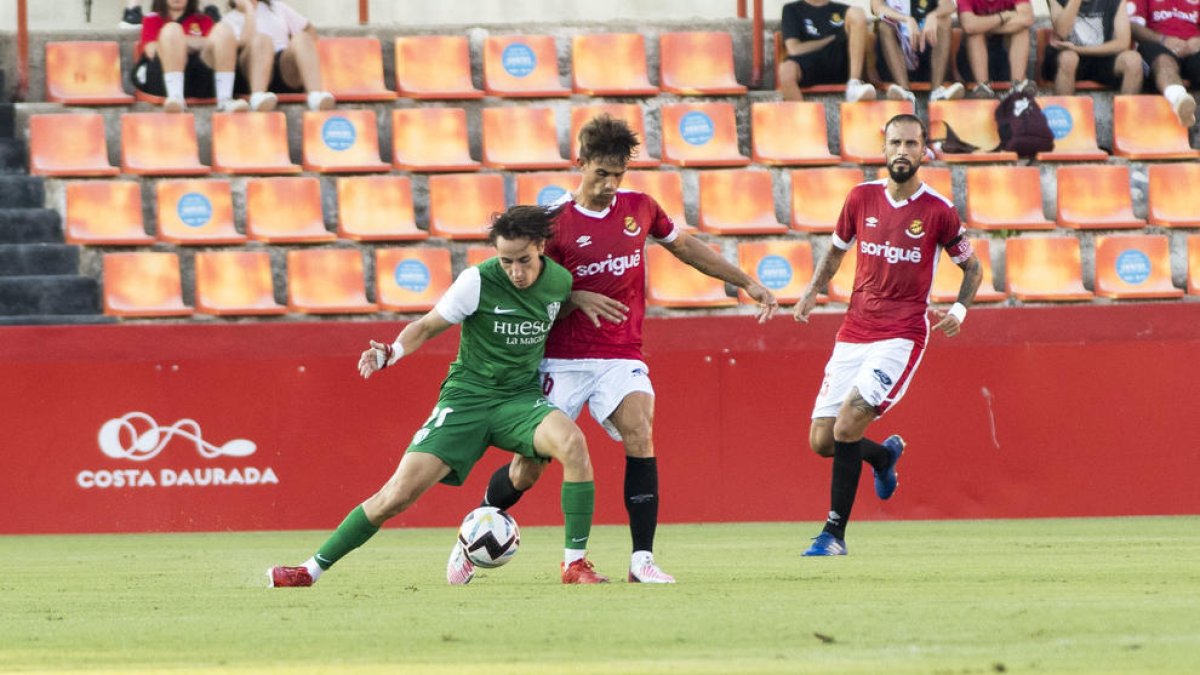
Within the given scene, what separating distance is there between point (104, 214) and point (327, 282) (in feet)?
6.35

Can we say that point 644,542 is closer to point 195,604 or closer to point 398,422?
point 195,604

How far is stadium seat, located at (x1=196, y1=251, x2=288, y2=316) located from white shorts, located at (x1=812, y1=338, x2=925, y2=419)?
19.5ft

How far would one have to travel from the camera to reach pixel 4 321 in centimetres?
1402

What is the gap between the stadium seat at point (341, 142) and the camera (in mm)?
15734

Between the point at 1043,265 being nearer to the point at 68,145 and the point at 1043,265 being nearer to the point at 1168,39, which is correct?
the point at 1168,39

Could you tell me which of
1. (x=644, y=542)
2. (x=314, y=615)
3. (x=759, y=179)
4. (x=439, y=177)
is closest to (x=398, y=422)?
(x=439, y=177)

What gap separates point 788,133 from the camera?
53.1ft

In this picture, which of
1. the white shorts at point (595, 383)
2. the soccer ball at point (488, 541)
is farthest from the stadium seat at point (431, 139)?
the soccer ball at point (488, 541)

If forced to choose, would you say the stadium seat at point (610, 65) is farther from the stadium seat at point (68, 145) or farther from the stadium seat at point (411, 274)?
the stadium seat at point (68, 145)

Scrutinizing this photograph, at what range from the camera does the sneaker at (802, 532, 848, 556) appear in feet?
31.2

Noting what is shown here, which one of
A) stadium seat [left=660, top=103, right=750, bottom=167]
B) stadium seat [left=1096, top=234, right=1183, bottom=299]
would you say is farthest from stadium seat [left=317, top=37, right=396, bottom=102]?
stadium seat [left=1096, top=234, right=1183, bottom=299]

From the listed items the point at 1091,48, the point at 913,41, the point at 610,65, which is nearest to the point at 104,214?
the point at 610,65

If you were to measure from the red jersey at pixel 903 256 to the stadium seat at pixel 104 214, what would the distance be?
714cm

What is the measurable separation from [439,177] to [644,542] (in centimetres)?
803
